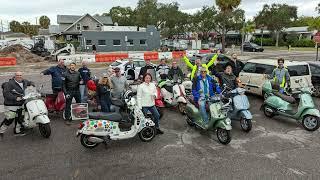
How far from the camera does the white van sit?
33.6 ft

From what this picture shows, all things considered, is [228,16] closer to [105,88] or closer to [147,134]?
[105,88]

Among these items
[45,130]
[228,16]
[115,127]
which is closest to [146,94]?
[115,127]

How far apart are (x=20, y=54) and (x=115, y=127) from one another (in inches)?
1127

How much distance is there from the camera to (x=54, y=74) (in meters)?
8.51

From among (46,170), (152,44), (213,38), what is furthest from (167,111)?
(213,38)

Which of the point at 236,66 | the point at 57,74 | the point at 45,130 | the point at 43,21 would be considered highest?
the point at 43,21

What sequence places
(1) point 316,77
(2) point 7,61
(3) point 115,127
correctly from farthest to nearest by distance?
1. (2) point 7,61
2. (1) point 316,77
3. (3) point 115,127

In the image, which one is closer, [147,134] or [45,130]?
[147,134]

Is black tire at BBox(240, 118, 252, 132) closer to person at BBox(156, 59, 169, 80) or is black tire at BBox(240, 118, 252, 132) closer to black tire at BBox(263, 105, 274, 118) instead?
black tire at BBox(263, 105, 274, 118)

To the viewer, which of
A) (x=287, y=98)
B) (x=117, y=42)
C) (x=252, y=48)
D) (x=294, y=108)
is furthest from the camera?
(x=117, y=42)

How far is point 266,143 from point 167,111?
4022 millimetres

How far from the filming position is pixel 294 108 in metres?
8.70

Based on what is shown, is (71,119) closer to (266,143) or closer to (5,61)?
(266,143)

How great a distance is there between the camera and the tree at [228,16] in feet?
146
